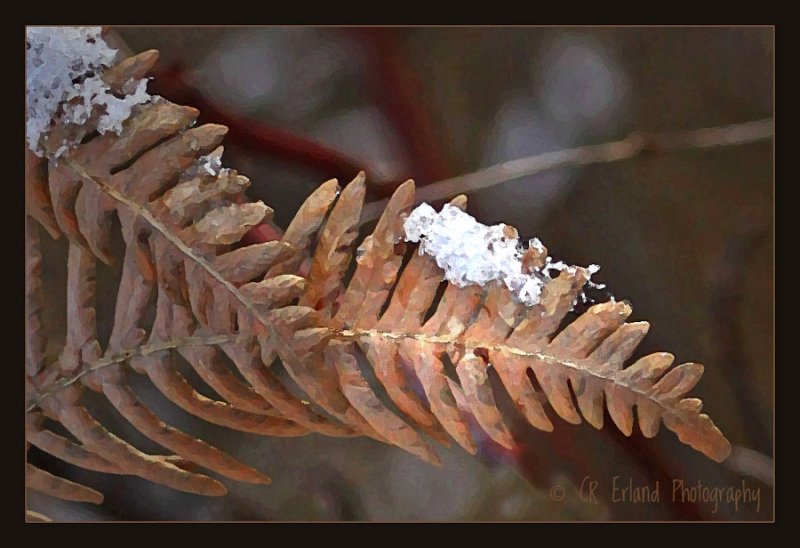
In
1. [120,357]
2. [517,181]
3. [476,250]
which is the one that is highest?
[517,181]

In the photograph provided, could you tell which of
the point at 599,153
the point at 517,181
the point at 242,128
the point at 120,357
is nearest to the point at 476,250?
the point at 517,181

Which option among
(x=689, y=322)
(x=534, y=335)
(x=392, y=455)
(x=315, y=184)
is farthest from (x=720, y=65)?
(x=392, y=455)

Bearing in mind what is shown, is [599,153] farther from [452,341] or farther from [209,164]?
[209,164]

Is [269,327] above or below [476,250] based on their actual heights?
below

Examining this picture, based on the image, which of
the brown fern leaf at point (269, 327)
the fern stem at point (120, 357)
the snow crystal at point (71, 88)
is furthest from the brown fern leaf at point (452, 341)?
the snow crystal at point (71, 88)

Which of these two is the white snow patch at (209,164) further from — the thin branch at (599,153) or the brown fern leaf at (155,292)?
the thin branch at (599,153)

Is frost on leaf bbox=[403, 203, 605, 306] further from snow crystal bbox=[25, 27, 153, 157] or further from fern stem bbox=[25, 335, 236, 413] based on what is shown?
snow crystal bbox=[25, 27, 153, 157]
